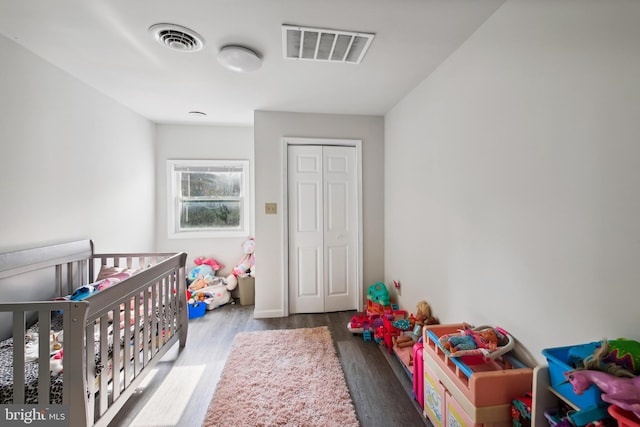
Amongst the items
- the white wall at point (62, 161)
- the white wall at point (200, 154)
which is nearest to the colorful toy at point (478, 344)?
the white wall at point (62, 161)

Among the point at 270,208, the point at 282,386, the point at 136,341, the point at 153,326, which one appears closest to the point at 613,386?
the point at 282,386

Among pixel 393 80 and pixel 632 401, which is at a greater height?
pixel 393 80

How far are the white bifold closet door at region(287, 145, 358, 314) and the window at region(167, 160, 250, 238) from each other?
1.07 m

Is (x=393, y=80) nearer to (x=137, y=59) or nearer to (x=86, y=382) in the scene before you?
(x=137, y=59)

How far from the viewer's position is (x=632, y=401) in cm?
69

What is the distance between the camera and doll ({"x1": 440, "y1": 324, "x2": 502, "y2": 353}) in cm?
127

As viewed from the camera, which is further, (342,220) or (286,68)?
(342,220)

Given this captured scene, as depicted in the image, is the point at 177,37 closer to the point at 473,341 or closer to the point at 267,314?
the point at 473,341

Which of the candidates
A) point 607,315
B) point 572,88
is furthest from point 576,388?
point 572,88

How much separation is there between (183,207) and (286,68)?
A: 2520mm

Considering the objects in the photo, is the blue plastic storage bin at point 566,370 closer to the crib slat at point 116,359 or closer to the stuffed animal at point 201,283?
the crib slat at point 116,359

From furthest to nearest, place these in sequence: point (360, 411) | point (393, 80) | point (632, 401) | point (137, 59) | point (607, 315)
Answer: point (393, 80) → point (137, 59) → point (360, 411) → point (607, 315) → point (632, 401)

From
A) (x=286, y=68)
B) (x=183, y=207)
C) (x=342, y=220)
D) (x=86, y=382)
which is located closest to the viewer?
(x=86, y=382)

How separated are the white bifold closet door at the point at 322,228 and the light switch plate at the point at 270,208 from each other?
167 mm
